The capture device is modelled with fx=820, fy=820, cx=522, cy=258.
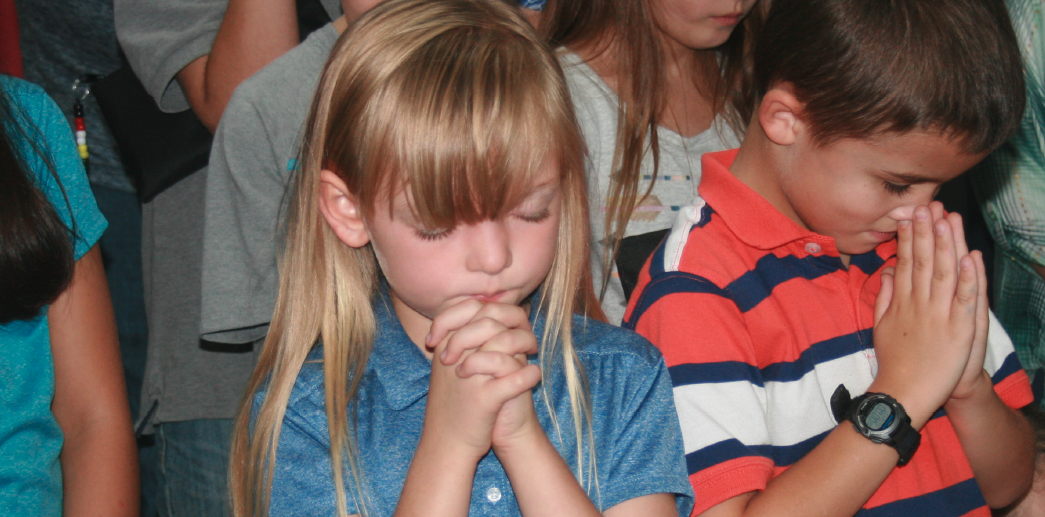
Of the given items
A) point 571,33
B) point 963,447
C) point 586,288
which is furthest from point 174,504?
point 963,447

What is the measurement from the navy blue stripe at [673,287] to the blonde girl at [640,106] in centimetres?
22

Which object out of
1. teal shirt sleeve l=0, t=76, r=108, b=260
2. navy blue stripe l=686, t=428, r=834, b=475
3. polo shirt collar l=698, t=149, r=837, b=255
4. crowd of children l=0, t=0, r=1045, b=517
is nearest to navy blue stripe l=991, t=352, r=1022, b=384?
crowd of children l=0, t=0, r=1045, b=517

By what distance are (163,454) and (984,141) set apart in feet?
5.75

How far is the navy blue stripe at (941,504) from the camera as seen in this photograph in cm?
135

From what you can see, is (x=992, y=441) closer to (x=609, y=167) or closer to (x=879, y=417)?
(x=879, y=417)

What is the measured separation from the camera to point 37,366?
4.79ft

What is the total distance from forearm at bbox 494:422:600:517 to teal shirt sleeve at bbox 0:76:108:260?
94 cm

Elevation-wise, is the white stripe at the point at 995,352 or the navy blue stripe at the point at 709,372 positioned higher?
the navy blue stripe at the point at 709,372

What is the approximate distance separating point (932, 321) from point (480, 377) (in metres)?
0.78

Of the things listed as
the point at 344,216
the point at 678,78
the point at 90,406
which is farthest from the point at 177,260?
the point at 678,78

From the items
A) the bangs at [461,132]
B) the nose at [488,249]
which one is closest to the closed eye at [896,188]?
the bangs at [461,132]

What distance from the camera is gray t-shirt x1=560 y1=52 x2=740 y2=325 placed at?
1.62m

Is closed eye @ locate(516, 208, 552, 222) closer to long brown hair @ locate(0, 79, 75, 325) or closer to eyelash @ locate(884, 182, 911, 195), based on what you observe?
eyelash @ locate(884, 182, 911, 195)

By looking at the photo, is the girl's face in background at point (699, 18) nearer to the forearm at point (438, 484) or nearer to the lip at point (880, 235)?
the lip at point (880, 235)
